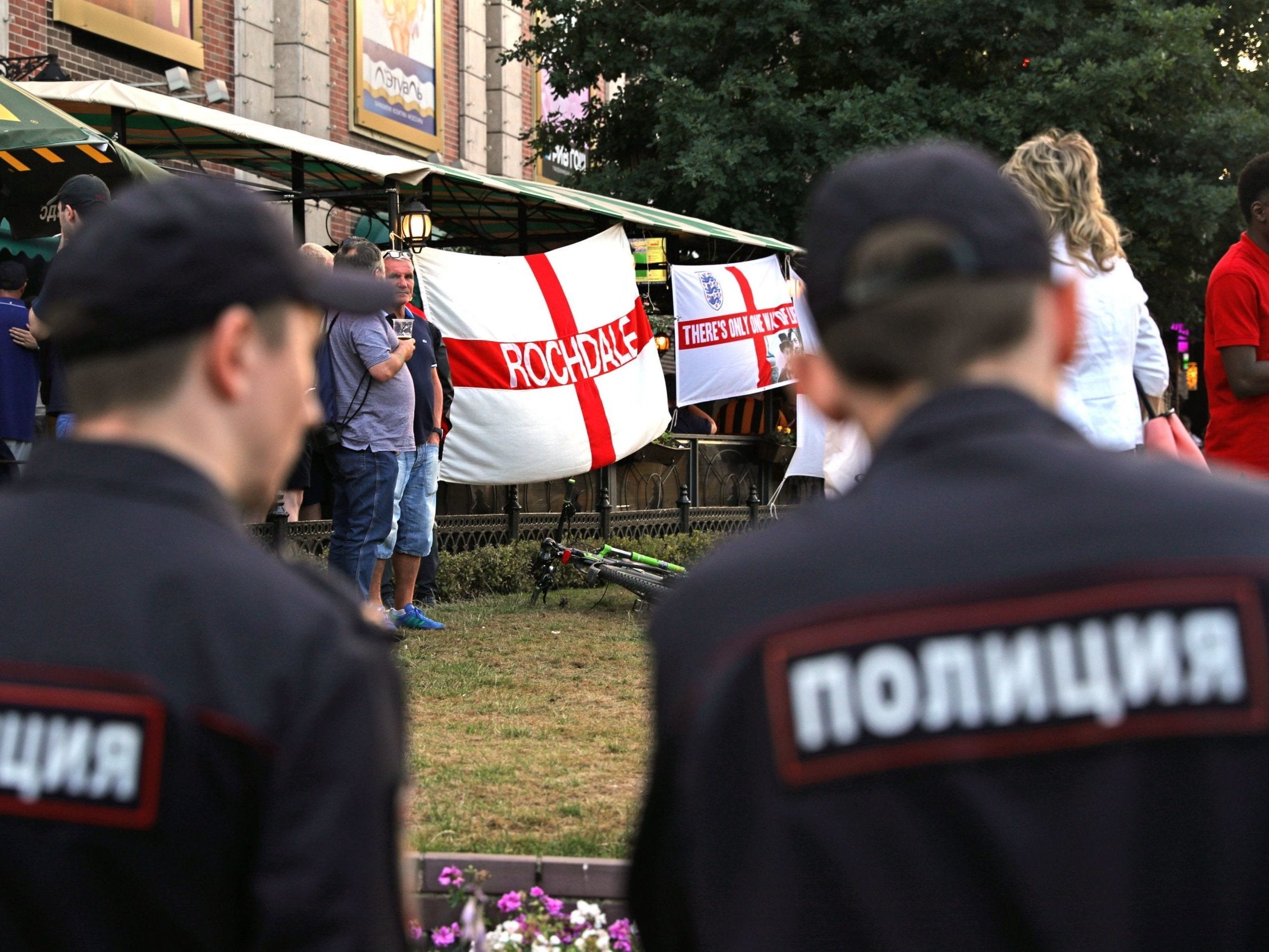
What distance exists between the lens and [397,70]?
20.2 meters

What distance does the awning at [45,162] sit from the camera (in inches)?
266

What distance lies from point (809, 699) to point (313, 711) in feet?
1.64

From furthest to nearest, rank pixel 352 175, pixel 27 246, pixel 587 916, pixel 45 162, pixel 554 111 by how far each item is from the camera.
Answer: pixel 554 111 < pixel 352 175 < pixel 27 246 < pixel 45 162 < pixel 587 916

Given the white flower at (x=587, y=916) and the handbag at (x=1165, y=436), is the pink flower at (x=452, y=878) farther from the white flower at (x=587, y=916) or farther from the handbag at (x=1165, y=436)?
the handbag at (x=1165, y=436)

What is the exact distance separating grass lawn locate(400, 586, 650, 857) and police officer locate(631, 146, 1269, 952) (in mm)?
2725

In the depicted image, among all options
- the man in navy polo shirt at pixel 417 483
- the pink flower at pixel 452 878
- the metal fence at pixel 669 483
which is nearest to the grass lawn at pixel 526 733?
the man in navy polo shirt at pixel 417 483

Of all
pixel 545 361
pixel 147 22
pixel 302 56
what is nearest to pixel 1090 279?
pixel 545 361

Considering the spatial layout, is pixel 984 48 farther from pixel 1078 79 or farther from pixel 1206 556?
pixel 1206 556

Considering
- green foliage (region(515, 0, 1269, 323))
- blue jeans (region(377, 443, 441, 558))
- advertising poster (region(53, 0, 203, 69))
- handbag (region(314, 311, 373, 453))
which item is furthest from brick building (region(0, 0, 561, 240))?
handbag (region(314, 311, 373, 453))

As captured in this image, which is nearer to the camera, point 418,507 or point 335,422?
point 335,422

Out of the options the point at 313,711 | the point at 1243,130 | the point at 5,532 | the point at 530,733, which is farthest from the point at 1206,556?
the point at 1243,130

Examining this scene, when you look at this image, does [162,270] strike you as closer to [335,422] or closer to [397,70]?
[335,422]

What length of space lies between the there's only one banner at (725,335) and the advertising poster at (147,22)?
6002 mm

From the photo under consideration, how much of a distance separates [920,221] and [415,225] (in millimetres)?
10752
